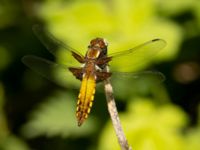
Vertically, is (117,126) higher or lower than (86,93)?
lower

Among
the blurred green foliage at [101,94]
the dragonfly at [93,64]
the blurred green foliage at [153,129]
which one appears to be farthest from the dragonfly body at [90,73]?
the blurred green foliage at [153,129]

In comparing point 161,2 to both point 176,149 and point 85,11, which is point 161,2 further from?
point 176,149

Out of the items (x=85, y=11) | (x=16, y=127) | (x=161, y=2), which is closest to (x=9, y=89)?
(x=16, y=127)

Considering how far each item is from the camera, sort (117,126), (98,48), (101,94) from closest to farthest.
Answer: (117,126)
(98,48)
(101,94)

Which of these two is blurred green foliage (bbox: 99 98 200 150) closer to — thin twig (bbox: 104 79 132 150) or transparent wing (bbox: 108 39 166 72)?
transparent wing (bbox: 108 39 166 72)

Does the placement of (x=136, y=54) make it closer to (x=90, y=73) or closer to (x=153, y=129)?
(x=90, y=73)

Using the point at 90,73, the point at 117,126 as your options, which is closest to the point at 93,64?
the point at 90,73

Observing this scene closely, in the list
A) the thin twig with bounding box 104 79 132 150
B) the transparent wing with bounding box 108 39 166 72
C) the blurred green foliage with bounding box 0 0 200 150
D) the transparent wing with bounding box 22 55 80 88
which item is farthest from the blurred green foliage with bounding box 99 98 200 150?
the thin twig with bounding box 104 79 132 150
